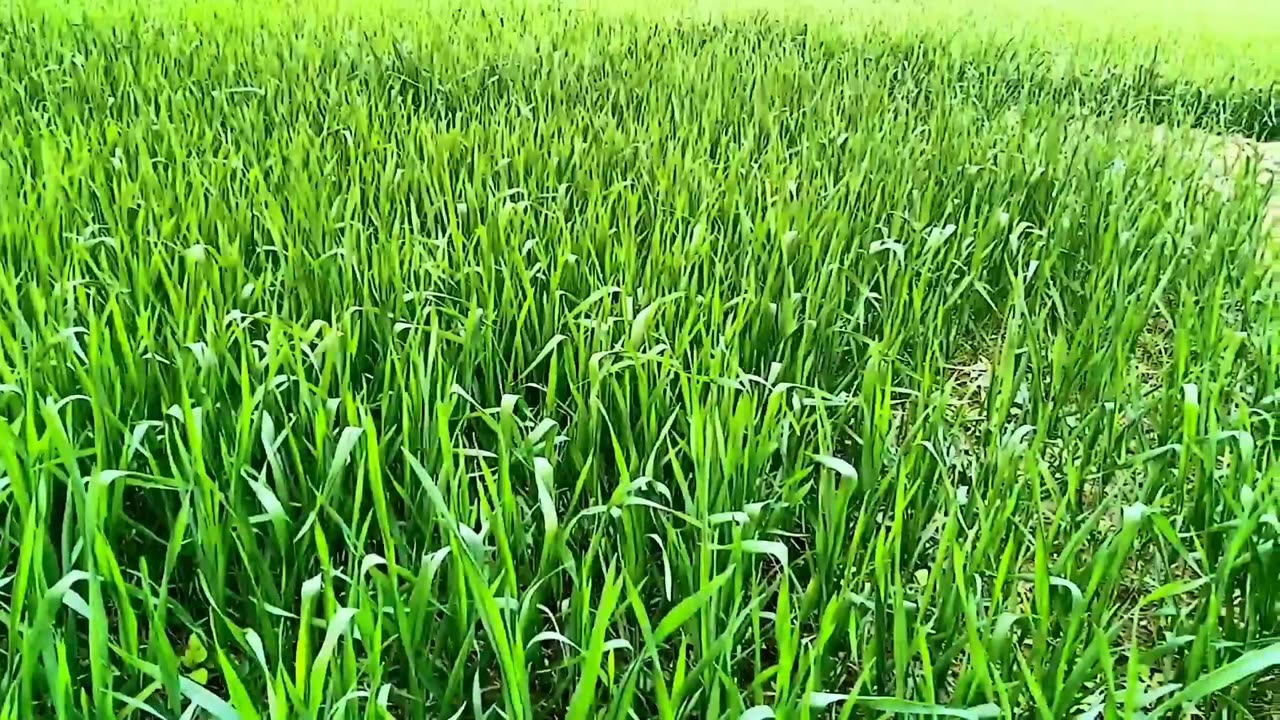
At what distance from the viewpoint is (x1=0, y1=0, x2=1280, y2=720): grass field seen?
2.95 ft

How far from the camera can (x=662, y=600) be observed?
1.10 meters

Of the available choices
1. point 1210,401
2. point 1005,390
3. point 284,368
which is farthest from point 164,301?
point 1210,401

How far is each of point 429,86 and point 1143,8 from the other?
21.7 ft

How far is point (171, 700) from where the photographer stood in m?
0.80

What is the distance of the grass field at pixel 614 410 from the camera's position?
2.95 feet

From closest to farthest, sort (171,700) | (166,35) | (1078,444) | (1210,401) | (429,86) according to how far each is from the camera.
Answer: (171,700) < (1210,401) < (1078,444) < (429,86) < (166,35)

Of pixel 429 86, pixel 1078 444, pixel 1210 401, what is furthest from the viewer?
pixel 429 86

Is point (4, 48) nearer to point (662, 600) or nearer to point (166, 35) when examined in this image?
point (166, 35)

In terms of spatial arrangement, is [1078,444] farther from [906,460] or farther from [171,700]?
[171,700]

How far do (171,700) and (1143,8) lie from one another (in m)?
8.59

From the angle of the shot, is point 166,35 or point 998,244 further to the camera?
point 166,35

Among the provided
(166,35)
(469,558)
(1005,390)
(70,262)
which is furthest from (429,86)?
(469,558)

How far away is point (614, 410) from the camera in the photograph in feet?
4.43

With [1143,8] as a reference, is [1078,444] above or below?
below
